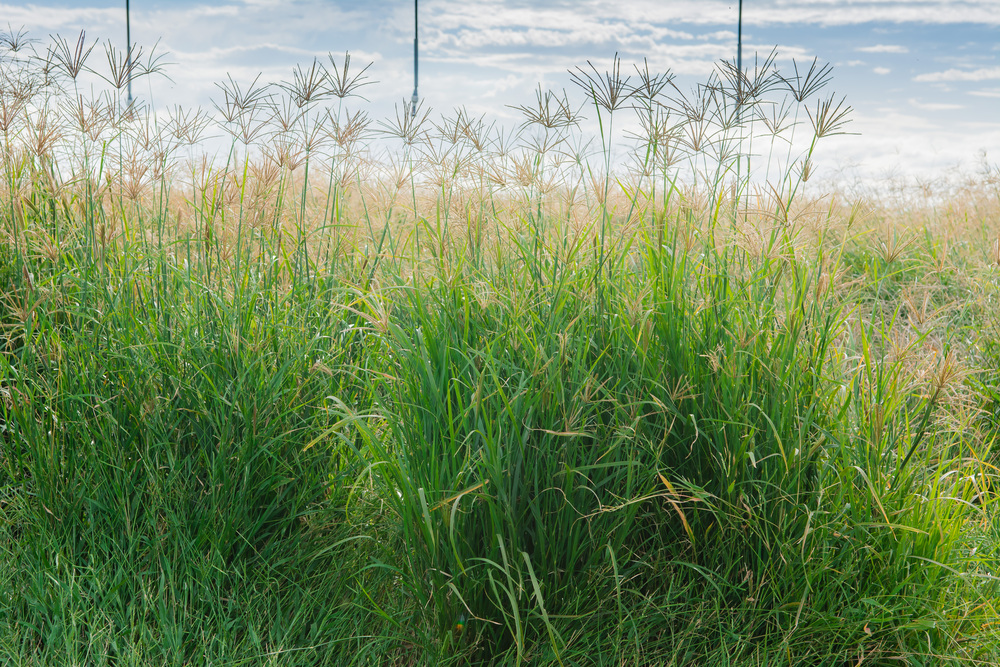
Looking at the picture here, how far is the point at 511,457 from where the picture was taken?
155cm

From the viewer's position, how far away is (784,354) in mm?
1694

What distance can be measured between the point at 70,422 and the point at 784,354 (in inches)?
81.6

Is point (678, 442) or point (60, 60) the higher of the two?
point (60, 60)

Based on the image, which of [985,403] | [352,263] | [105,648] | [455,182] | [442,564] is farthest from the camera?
[985,403]

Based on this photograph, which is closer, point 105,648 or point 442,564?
point 442,564

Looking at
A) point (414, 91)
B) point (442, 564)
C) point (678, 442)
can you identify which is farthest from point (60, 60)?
point (414, 91)

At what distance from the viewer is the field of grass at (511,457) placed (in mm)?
1592

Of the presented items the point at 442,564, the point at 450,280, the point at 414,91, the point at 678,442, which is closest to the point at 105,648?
the point at 442,564

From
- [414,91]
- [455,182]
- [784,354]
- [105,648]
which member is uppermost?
[414,91]

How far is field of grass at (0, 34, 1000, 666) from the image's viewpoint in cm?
159

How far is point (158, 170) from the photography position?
2746mm

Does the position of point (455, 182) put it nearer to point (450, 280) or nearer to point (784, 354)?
point (450, 280)

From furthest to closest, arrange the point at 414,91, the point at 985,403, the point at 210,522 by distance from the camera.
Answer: the point at 414,91 → the point at 985,403 → the point at 210,522

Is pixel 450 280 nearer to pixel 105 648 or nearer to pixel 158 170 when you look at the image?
pixel 105 648
